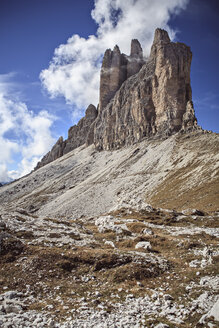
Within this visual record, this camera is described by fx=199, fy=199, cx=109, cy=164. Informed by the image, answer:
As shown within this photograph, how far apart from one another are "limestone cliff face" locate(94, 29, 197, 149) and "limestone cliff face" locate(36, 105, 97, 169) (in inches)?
1824

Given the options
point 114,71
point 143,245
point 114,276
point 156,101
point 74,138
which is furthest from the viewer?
point 74,138

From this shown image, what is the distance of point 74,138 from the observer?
601 feet

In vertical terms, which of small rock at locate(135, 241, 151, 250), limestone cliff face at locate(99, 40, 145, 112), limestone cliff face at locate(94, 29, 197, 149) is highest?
limestone cliff face at locate(99, 40, 145, 112)

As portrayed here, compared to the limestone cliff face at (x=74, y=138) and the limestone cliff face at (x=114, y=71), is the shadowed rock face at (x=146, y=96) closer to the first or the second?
the limestone cliff face at (x=114, y=71)

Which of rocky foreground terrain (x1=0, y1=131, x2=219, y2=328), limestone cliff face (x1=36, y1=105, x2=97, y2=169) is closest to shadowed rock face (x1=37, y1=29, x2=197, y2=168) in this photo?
limestone cliff face (x1=36, y1=105, x2=97, y2=169)

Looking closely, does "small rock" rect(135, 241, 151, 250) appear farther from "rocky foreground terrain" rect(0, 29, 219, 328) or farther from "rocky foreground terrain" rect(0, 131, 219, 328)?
"rocky foreground terrain" rect(0, 29, 219, 328)

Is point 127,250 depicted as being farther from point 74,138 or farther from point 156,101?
point 74,138

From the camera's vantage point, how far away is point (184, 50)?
344 feet

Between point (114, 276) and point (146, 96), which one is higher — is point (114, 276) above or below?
below

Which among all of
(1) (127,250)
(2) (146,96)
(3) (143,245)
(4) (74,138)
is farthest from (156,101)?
(1) (127,250)

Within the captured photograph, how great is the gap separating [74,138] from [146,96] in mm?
89191

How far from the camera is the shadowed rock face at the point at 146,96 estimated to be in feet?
319

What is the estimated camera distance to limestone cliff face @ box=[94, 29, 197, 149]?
316 ft

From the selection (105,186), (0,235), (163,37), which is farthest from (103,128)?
(0,235)
